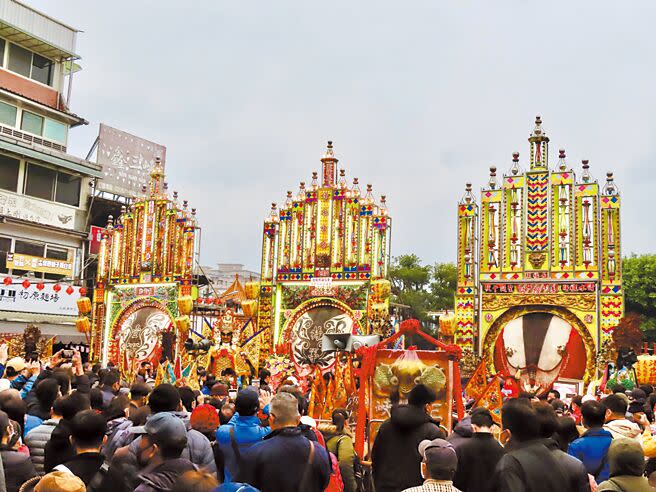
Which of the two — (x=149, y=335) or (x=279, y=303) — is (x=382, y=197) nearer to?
(x=279, y=303)

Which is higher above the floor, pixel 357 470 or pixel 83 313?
pixel 83 313

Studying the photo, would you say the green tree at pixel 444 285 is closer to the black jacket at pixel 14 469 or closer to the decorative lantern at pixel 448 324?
the decorative lantern at pixel 448 324

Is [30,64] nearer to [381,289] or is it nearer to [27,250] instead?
[27,250]

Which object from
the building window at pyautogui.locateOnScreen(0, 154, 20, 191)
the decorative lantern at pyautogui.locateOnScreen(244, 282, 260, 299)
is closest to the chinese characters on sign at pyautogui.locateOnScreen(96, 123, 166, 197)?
the building window at pyautogui.locateOnScreen(0, 154, 20, 191)

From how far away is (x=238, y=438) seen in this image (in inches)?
223

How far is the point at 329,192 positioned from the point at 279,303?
389 cm

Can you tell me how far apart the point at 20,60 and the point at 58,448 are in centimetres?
2985

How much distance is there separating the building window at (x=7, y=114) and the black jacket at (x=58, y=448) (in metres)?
27.8

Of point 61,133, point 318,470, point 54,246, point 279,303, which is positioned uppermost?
point 61,133

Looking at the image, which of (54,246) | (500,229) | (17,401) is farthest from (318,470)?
(54,246)

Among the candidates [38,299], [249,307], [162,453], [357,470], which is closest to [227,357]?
[249,307]

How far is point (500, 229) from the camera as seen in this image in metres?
20.5

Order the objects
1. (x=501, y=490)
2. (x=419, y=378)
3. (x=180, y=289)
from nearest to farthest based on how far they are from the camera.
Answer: (x=501, y=490), (x=419, y=378), (x=180, y=289)

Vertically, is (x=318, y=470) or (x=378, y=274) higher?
(x=378, y=274)
